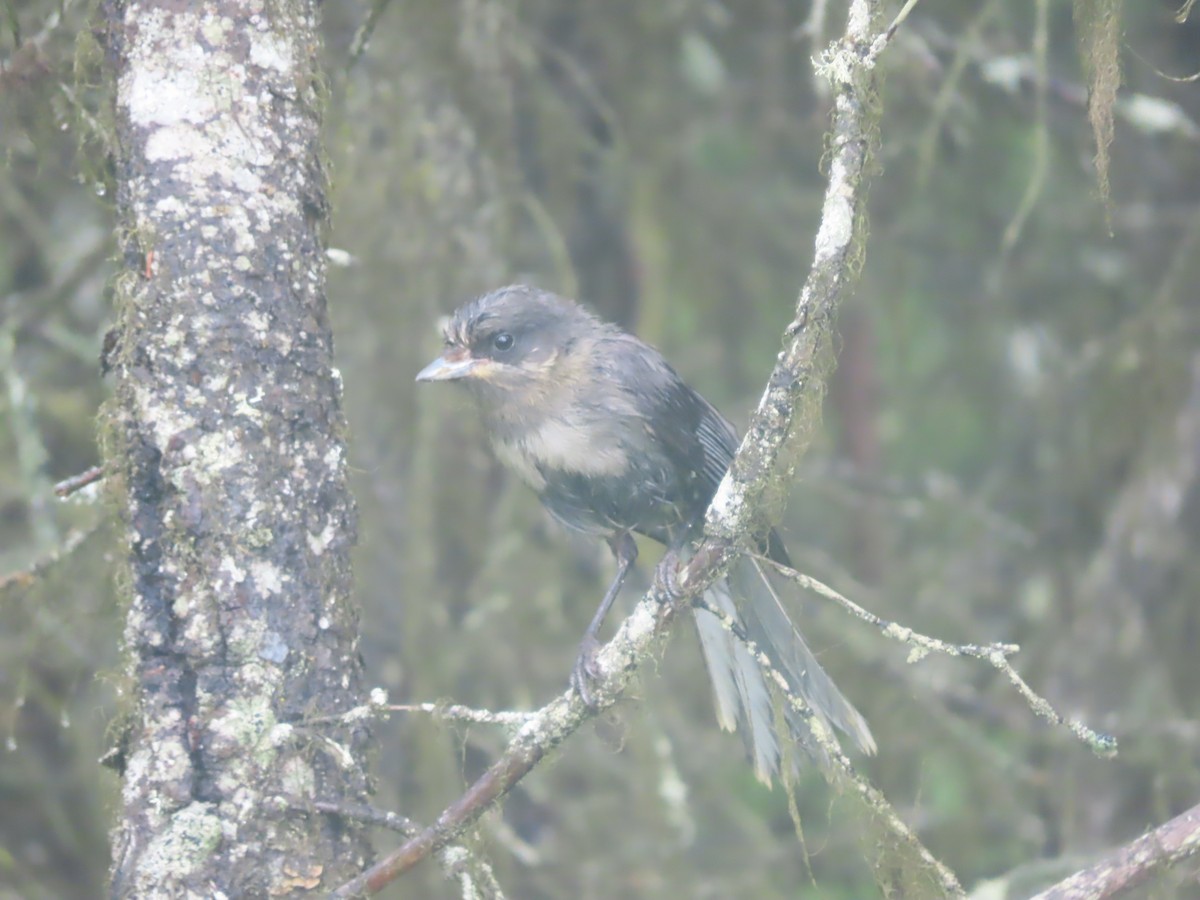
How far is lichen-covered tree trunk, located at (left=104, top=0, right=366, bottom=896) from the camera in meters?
2.38

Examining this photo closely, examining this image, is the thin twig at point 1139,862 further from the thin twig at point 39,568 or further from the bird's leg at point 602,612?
the thin twig at point 39,568

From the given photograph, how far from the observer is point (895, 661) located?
527cm

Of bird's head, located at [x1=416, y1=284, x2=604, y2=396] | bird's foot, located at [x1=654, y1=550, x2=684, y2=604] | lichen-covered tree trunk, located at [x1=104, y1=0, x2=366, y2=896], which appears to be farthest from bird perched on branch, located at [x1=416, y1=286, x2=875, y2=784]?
lichen-covered tree trunk, located at [x1=104, y1=0, x2=366, y2=896]

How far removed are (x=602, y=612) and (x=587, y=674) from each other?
97 centimetres

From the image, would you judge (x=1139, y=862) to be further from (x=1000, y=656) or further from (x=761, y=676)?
(x=761, y=676)

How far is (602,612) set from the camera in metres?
3.97

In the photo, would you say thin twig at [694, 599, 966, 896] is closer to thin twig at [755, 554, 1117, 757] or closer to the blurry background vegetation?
thin twig at [755, 554, 1117, 757]

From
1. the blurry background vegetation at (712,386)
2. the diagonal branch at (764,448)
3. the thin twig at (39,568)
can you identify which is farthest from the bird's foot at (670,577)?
the thin twig at (39,568)

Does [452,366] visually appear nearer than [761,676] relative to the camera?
No

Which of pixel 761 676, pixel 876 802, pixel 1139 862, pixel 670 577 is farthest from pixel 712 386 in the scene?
pixel 1139 862

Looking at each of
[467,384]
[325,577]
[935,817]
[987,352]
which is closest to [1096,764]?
[935,817]

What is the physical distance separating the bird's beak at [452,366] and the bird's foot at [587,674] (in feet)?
2.79

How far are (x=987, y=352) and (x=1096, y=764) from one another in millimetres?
2126

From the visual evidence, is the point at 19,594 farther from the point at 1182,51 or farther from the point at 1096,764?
the point at 1182,51
